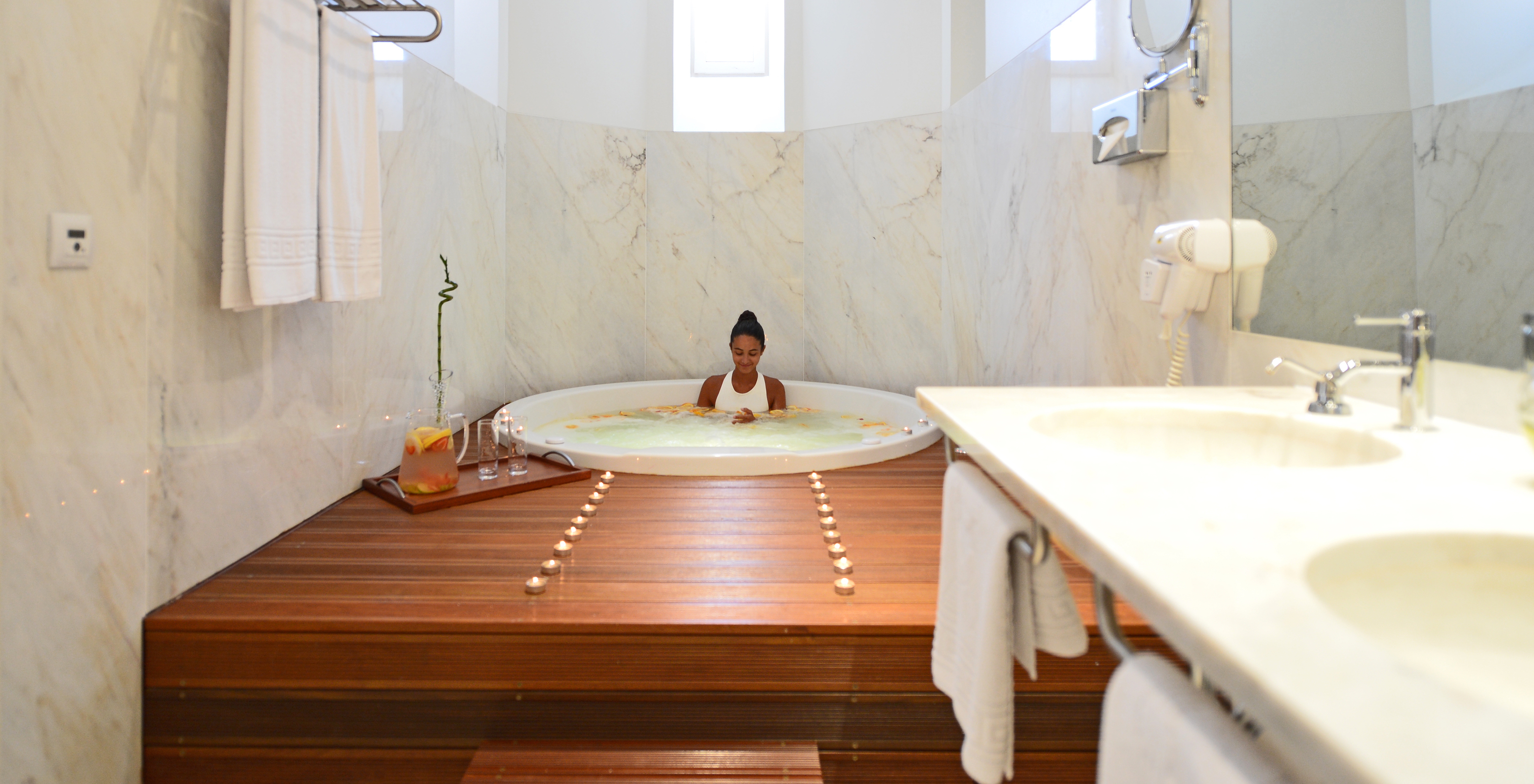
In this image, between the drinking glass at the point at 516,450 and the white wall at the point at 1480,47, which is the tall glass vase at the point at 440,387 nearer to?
the drinking glass at the point at 516,450

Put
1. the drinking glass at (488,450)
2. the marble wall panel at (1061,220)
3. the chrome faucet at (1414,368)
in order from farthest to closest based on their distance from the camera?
the drinking glass at (488,450)
the marble wall panel at (1061,220)
the chrome faucet at (1414,368)

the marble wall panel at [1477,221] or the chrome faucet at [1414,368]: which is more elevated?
the marble wall panel at [1477,221]

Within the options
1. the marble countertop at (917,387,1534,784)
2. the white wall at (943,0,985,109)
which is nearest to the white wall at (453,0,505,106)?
the white wall at (943,0,985,109)

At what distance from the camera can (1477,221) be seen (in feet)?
3.73

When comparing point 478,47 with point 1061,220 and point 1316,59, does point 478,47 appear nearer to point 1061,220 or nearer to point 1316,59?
point 1061,220

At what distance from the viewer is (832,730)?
163 cm

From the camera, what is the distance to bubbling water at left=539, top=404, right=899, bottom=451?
3.63 metres

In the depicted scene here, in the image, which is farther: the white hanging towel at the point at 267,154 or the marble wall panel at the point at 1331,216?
the white hanging towel at the point at 267,154

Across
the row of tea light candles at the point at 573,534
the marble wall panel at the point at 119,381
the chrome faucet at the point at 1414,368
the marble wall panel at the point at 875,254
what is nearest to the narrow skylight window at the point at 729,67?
the marble wall panel at the point at 875,254

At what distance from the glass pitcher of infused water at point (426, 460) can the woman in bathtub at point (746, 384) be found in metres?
1.63

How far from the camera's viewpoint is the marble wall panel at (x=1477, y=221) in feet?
3.49

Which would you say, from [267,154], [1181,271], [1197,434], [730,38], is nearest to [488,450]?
[267,154]

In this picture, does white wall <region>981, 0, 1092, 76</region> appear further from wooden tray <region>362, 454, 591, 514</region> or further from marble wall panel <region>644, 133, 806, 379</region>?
wooden tray <region>362, 454, 591, 514</region>

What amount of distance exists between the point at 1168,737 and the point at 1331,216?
4.00ft
